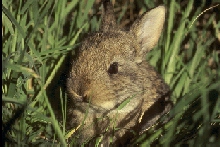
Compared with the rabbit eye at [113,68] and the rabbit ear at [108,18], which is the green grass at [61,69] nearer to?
the rabbit ear at [108,18]

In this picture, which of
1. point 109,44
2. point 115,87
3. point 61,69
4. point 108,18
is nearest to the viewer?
point 115,87

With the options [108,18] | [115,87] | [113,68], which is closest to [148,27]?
[108,18]

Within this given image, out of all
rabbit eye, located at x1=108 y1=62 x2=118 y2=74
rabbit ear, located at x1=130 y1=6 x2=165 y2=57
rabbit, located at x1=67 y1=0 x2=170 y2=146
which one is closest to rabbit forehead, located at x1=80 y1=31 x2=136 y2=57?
rabbit, located at x1=67 y1=0 x2=170 y2=146

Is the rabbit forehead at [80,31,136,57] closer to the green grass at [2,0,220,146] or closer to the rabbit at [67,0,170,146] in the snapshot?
the rabbit at [67,0,170,146]

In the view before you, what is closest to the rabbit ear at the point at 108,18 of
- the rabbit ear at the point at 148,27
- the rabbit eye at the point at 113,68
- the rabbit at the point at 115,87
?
the rabbit at the point at 115,87

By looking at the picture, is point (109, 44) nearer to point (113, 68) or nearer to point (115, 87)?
point (113, 68)

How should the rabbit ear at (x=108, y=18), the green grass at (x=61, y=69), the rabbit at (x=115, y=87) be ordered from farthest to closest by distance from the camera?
the rabbit ear at (x=108, y=18) < the rabbit at (x=115, y=87) < the green grass at (x=61, y=69)
